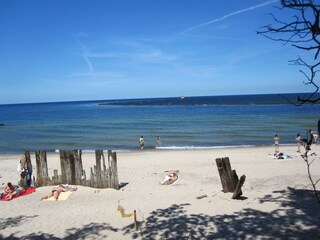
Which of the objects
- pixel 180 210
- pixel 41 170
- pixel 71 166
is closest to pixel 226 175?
pixel 180 210

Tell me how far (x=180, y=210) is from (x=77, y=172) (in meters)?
5.85

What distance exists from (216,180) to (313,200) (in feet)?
17.0

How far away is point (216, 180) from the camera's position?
15492 mm

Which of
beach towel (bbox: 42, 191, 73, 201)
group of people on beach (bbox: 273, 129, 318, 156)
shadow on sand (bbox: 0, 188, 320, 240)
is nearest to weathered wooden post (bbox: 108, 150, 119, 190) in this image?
beach towel (bbox: 42, 191, 73, 201)

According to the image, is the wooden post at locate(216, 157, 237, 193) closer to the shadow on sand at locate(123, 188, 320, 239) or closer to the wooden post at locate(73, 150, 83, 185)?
the shadow on sand at locate(123, 188, 320, 239)

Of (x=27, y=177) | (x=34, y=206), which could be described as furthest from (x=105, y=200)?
(x=27, y=177)

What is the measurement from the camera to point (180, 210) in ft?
35.9

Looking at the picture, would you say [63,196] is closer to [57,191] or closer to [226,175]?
[57,191]

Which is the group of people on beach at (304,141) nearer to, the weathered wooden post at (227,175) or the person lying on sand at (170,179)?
the weathered wooden post at (227,175)

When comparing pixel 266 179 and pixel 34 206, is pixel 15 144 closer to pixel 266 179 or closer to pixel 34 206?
pixel 34 206

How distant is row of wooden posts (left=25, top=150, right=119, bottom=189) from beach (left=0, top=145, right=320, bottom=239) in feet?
1.29

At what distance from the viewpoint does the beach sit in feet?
29.4

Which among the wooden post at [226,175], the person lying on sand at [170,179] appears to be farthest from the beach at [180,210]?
the wooden post at [226,175]

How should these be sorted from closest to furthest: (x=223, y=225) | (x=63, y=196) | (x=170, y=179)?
(x=223, y=225) → (x=63, y=196) → (x=170, y=179)
